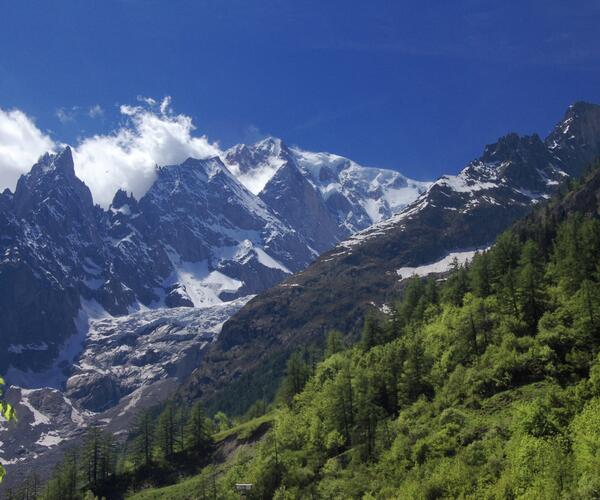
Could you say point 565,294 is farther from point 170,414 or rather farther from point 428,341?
point 170,414

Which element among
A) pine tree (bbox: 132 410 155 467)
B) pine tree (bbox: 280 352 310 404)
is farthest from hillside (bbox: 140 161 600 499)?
pine tree (bbox: 132 410 155 467)

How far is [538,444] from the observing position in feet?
192

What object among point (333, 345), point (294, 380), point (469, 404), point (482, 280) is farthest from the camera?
point (333, 345)

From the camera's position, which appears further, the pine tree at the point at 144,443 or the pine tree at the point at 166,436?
the pine tree at the point at 166,436

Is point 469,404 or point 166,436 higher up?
point 166,436

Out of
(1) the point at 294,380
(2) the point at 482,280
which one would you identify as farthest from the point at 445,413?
(1) the point at 294,380

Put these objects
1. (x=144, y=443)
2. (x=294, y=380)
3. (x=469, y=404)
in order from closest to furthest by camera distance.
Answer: (x=469, y=404)
(x=294, y=380)
(x=144, y=443)

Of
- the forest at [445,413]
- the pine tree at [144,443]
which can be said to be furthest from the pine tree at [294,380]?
the pine tree at [144,443]

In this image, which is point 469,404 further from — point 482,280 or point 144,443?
point 144,443

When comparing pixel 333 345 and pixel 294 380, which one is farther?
pixel 333 345

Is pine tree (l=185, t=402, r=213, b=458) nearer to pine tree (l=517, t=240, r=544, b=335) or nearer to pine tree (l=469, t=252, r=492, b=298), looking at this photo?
pine tree (l=469, t=252, r=492, b=298)

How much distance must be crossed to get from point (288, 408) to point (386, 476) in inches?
1941

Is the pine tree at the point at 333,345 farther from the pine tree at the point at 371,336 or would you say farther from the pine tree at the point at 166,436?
the pine tree at the point at 166,436

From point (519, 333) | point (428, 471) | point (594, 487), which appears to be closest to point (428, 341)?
point (519, 333)
